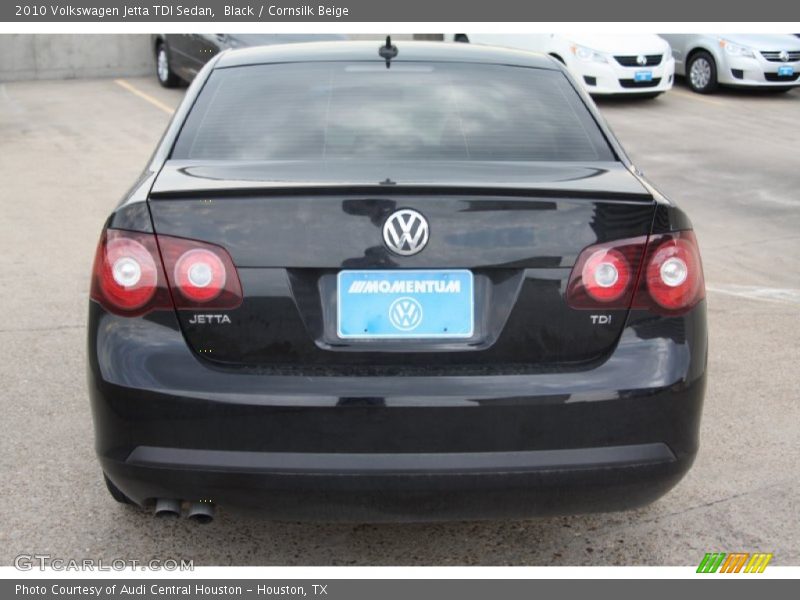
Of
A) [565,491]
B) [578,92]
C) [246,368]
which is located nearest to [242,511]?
[246,368]

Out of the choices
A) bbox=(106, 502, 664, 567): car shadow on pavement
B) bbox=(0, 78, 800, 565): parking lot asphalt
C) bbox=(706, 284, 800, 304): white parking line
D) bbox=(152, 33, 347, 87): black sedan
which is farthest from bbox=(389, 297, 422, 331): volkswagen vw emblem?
bbox=(152, 33, 347, 87): black sedan

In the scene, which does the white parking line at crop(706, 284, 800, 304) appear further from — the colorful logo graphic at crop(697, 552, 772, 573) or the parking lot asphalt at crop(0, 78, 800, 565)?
the colorful logo graphic at crop(697, 552, 772, 573)

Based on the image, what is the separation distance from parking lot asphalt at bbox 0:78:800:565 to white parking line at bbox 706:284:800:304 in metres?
0.02

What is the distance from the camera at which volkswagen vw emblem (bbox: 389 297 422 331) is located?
3.04 metres

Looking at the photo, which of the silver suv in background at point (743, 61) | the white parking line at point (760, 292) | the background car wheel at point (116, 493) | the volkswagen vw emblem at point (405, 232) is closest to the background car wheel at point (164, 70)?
the silver suv in background at point (743, 61)

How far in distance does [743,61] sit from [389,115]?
1472 cm

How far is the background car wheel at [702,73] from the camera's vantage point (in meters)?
17.7

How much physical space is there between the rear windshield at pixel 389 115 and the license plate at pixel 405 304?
685mm

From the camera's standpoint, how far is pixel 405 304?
3041mm

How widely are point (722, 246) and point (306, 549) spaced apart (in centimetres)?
552

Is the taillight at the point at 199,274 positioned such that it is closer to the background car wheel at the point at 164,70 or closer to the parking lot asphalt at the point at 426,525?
the parking lot asphalt at the point at 426,525

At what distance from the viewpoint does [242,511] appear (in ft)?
10.3

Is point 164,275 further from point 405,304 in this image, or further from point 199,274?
point 405,304
